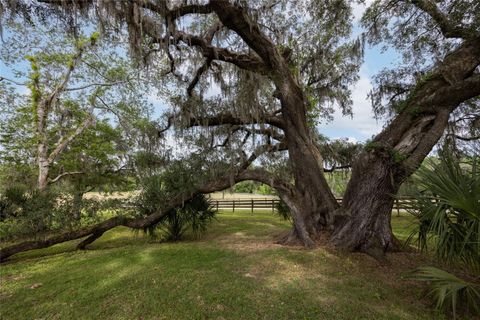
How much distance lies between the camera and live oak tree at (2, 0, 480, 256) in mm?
5164

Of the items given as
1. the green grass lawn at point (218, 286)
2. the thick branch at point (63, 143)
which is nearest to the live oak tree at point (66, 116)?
the thick branch at point (63, 143)

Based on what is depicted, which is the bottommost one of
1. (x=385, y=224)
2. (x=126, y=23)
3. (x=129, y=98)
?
(x=385, y=224)

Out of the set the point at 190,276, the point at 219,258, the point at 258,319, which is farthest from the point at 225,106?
the point at 258,319

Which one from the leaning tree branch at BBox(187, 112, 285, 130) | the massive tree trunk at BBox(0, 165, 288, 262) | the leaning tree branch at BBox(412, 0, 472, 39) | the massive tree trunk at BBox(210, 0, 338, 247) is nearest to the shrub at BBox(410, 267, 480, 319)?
the massive tree trunk at BBox(210, 0, 338, 247)

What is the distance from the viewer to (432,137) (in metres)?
5.07

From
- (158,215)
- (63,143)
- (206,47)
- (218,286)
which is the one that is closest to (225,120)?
(206,47)

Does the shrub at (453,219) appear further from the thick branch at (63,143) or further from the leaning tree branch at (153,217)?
the thick branch at (63,143)

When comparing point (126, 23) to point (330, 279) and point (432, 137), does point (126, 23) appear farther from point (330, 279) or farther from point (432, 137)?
point (432, 137)

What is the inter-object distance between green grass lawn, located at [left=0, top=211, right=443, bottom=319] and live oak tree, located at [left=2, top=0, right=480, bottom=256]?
1.07 metres

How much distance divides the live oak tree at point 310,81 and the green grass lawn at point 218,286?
1.07 meters

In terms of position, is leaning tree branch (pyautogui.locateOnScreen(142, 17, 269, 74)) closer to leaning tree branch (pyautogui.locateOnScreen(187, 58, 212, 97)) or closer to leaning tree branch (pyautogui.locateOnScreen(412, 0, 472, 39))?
leaning tree branch (pyautogui.locateOnScreen(187, 58, 212, 97))

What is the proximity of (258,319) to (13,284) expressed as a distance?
5090mm

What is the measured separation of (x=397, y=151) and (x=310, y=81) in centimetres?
455

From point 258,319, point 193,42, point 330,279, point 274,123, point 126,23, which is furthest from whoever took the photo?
point 274,123
